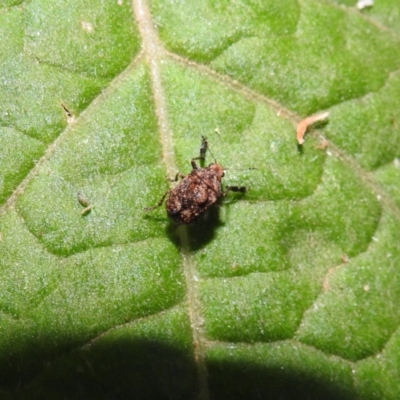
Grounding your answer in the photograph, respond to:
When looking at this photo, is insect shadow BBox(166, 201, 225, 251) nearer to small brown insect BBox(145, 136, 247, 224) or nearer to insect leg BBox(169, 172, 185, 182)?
small brown insect BBox(145, 136, 247, 224)

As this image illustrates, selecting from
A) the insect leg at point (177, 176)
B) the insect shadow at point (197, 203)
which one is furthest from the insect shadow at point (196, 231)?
the insect leg at point (177, 176)

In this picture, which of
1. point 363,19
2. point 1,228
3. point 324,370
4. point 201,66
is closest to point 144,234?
point 1,228

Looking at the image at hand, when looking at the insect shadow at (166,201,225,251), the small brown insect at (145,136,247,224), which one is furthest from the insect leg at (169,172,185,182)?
the insect shadow at (166,201,225,251)

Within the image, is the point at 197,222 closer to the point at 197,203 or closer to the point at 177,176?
the point at 197,203

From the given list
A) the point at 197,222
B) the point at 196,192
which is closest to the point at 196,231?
the point at 197,222

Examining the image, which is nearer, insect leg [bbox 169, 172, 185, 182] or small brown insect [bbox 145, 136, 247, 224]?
small brown insect [bbox 145, 136, 247, 224]

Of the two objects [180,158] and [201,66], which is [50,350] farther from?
[201,66]
